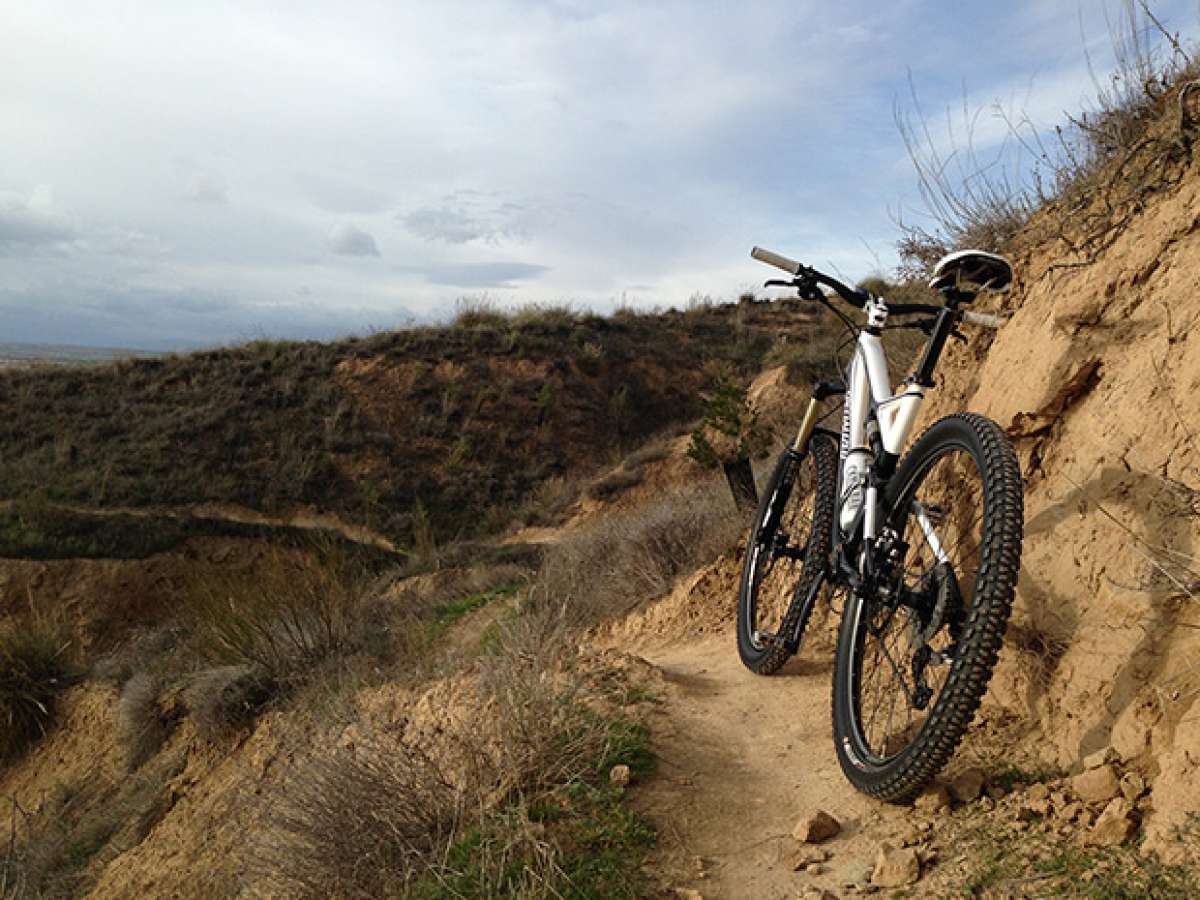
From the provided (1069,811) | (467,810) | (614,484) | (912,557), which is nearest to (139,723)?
(467,810)

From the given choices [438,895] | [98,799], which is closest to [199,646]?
[98,799]

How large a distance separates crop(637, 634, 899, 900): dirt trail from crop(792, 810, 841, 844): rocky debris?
0.03 metres

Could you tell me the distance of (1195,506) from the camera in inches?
108

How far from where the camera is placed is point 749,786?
11.5ft

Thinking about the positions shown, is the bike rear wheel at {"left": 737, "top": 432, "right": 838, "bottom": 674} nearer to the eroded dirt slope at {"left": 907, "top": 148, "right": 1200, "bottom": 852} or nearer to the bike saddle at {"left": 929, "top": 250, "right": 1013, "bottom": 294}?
the eroded dirt slope at {"left": 907, "top": 148, "right": 1200, "bottom": 852}

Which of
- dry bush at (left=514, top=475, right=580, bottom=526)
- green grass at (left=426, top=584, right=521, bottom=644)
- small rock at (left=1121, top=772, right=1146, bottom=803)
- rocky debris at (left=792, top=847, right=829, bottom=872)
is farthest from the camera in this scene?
dry bush at (left=514, top=475, right=580, bottom=526)

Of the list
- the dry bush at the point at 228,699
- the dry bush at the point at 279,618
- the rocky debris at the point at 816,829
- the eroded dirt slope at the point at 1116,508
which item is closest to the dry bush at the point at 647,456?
the dry bush at the point at 279,618

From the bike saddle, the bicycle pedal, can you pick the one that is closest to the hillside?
the bicycle pedal

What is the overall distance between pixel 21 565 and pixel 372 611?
10.6 meters

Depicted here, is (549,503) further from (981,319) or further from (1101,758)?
(1101,758)

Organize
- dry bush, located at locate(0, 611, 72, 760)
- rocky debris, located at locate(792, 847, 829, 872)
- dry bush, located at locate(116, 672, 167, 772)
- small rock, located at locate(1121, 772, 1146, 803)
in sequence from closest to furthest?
small rock, located at locate(1121, 772, 1146, 803)
rocky debris, located at locate(792, 847, 829, 872)
dry bush, located at locate(116, 672, 167, 772)
dry bush, located at locate(0, 611, 72, 760)

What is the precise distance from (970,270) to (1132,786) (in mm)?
1907

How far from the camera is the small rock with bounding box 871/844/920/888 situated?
2.61 m

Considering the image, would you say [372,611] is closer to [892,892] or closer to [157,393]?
[892,892]
